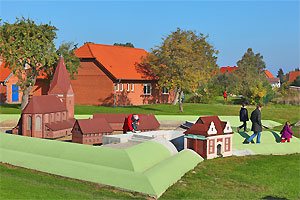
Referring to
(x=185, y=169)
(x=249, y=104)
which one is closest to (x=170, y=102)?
(x=249, y=104)

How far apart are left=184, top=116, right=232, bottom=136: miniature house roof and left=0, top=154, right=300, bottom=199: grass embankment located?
1233 mm

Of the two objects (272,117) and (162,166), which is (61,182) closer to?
(162,166)

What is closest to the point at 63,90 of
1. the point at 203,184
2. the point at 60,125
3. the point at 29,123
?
the point at 60,125

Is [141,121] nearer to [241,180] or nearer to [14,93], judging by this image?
[241,180]

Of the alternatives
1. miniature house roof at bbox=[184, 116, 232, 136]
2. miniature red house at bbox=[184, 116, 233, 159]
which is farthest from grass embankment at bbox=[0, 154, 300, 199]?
miniature house roof at bbox=[184, 116, 232, 136]

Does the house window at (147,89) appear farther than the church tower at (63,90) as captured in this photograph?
Yes

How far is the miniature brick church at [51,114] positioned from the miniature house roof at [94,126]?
94.8 inches

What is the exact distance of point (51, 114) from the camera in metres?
22.4

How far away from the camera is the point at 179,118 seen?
100 ft

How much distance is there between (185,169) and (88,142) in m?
7.41

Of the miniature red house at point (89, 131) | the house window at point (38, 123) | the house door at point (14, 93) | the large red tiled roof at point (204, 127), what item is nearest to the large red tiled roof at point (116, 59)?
the house door at point (14, 93)

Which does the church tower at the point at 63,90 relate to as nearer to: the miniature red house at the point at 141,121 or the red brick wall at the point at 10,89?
the miniature red house at the point at 141,121

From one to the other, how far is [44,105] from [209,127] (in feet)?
32.7

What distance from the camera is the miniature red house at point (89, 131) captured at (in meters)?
19.9
